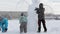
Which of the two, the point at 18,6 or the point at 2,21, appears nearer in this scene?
the point at 2,21

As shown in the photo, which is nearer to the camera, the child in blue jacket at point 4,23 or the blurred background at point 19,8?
the child in blue jacket at point 4,23

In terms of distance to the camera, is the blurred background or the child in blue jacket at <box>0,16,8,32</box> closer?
the child in blue jacket at <box>0,16,8,32</box>

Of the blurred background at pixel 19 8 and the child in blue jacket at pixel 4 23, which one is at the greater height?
the blurred background at pixel 19 8

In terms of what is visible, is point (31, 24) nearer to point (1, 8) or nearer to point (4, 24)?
point (4, 24)

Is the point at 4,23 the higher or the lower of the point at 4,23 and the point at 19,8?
the lower

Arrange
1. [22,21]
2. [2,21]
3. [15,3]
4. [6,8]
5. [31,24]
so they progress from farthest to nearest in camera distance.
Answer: [15,3] < [6,8] < [31,24] < [2,21] < [22,21]

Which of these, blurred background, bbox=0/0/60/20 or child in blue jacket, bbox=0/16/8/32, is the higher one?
blurred background, bbox=0/0/60/20

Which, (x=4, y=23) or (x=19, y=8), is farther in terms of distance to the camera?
(x=19, y=8)

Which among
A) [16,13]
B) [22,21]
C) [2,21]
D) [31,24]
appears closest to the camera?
[22,21]

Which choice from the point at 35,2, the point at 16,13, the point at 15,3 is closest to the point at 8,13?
the point at 16,13

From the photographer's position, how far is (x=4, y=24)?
13.3m

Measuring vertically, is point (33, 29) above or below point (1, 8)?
below

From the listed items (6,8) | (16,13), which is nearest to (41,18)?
(16,13)

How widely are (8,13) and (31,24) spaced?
32.5 meters
